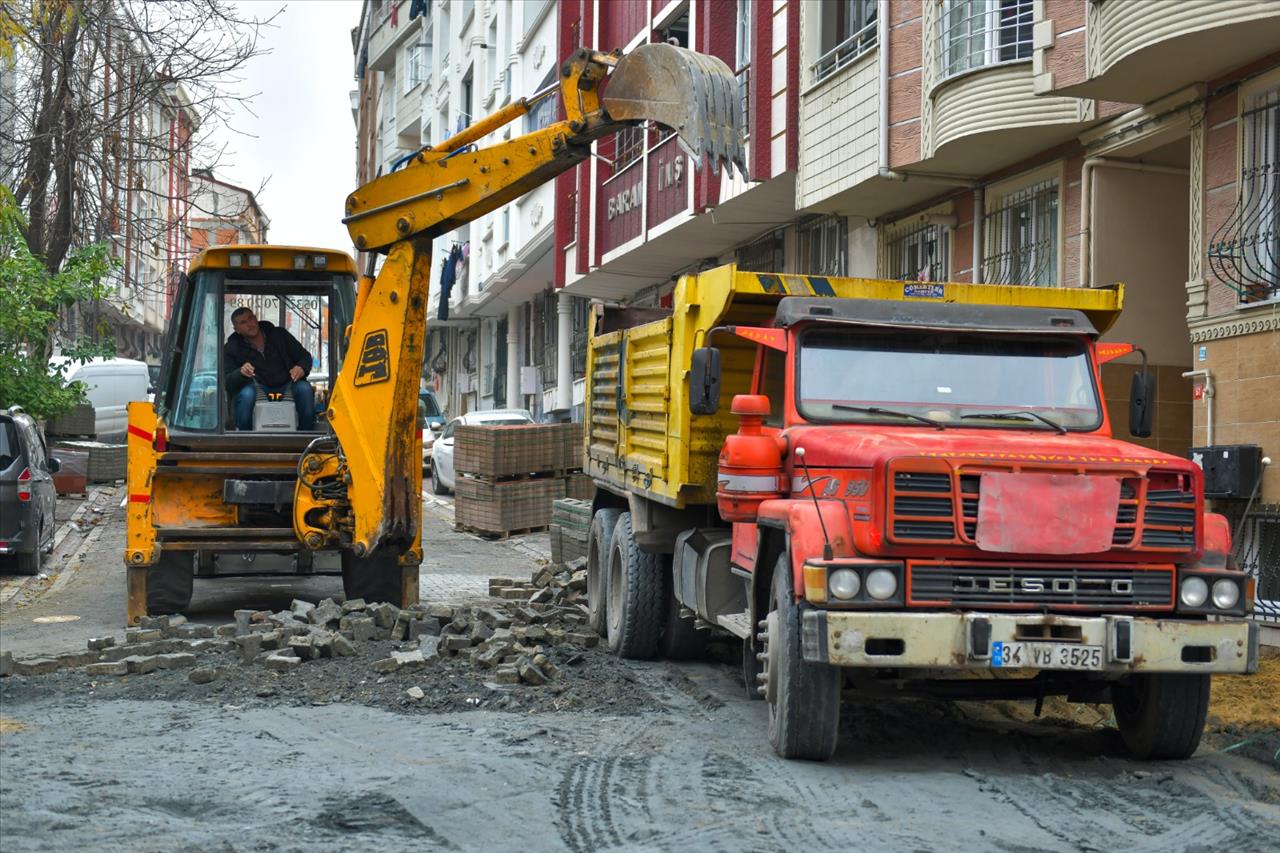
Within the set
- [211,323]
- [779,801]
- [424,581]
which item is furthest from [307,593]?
[779,801]

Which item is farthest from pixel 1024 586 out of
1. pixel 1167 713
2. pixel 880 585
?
pixel 1167 713

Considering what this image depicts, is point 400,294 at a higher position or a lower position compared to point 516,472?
higher

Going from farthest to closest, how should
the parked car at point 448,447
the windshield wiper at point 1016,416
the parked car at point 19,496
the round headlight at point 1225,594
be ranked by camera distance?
the parked car at point 448,447 → the parked car at point 19,496 → the windshield wiper at point 1016,416 → the round headlight at point 1225,594

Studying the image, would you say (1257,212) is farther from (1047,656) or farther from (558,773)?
(558,773)

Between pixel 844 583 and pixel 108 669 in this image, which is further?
pixel 108 669

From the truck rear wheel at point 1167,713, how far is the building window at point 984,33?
8670 millimetres

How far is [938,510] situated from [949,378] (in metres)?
1.49

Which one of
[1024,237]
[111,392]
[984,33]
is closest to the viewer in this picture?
[984,33]

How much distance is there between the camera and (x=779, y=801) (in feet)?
22.0

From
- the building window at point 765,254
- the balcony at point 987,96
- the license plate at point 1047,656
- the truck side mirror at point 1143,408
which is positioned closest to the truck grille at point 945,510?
the license plate at point 1047,656

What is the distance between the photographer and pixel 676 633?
437 inches

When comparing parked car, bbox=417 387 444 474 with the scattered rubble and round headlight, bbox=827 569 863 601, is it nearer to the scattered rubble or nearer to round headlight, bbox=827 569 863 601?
the scattered rubble

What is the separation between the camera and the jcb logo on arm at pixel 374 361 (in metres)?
11.6

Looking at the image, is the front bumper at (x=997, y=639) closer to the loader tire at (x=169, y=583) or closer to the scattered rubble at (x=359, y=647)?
the scattered rubble at (x=359, y=647)
